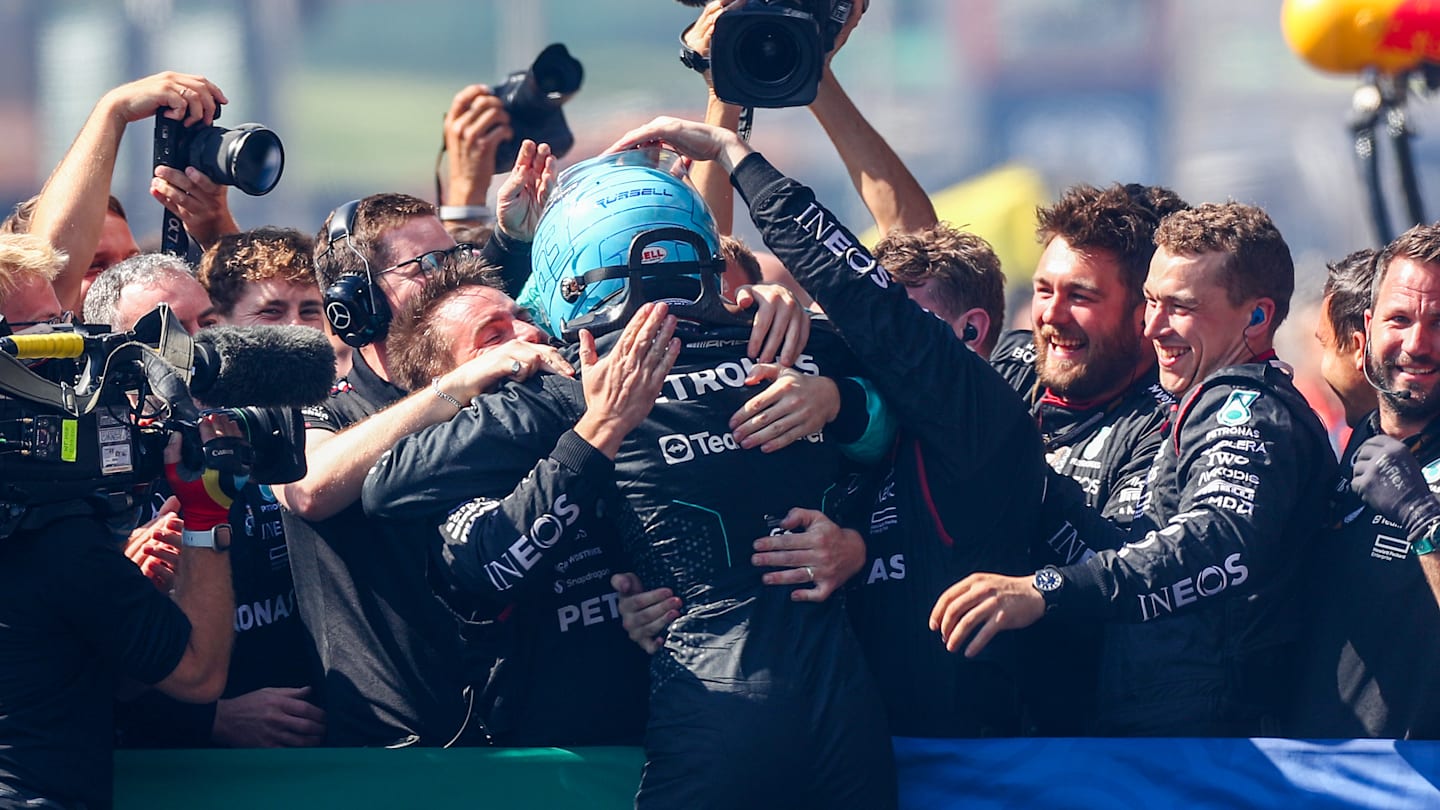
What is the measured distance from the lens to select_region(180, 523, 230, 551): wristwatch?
3.42 meters

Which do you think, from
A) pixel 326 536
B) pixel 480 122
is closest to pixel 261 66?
pixel 480 122

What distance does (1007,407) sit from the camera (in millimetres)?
3547

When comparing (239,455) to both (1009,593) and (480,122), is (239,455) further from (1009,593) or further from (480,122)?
(480,122)

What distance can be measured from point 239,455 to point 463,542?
0.47 metres

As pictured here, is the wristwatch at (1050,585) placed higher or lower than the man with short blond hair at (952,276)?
lower

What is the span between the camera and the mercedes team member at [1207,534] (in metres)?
3.55

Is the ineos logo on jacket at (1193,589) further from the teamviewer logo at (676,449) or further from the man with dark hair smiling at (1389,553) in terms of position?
the teamviewer logo at (676,449)

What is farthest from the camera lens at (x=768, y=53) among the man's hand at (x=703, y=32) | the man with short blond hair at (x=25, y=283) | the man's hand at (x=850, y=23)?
the man with short blond hair at (x=25, y=283)

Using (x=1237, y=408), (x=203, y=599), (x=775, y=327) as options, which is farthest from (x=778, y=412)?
(x=203, y=599)

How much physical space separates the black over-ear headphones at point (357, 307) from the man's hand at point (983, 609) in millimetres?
1531

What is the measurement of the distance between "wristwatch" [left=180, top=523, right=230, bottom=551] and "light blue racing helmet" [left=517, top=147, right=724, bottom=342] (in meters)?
0.77

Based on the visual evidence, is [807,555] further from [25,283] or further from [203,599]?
[25,283]

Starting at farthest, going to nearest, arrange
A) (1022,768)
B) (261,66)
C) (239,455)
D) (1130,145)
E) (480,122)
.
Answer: (261,66) < (1130,145) < (480,122) < (1022,768) < (239,455)

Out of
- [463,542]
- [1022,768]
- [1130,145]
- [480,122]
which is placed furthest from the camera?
[1130,145]
